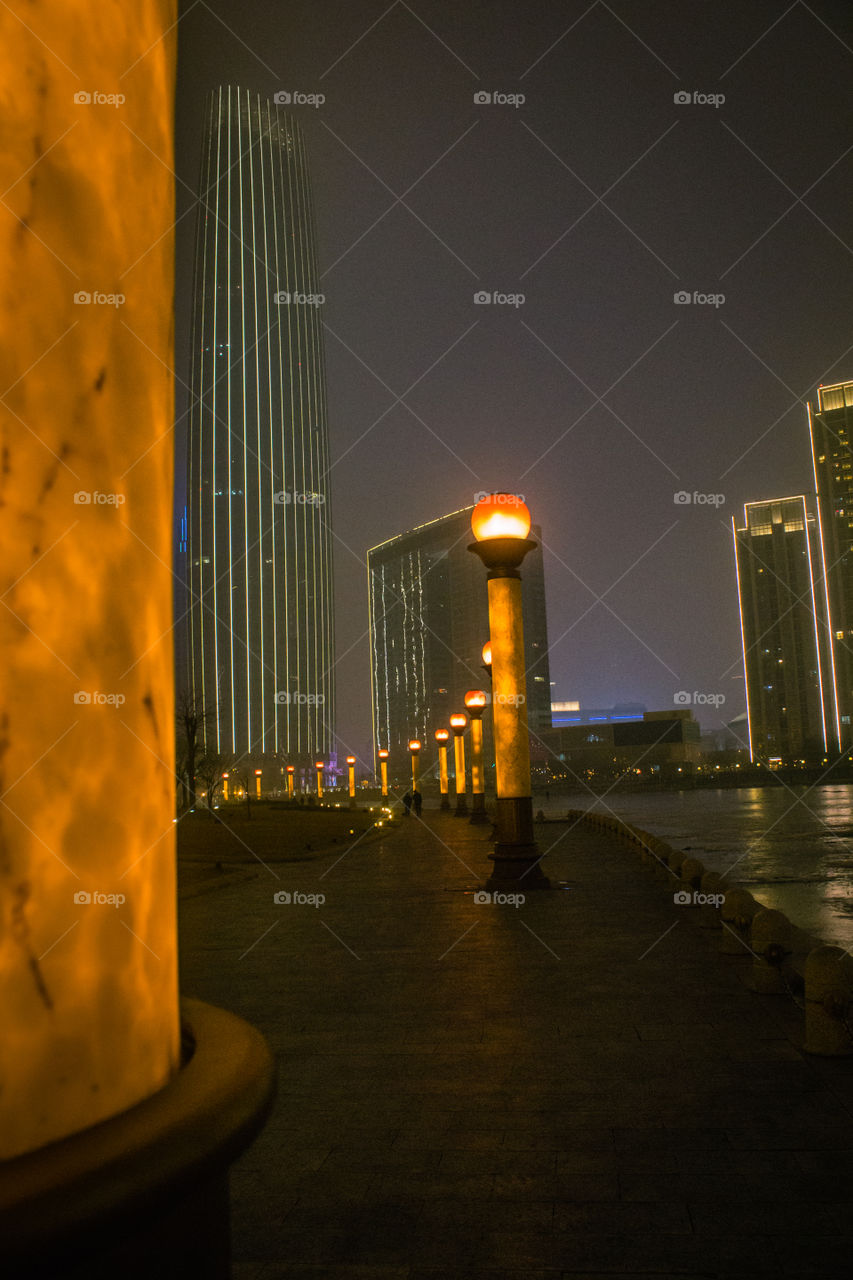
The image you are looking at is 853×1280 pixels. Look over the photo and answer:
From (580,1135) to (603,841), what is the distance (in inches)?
707

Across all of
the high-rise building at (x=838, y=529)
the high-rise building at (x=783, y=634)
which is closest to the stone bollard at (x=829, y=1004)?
the high-rise building at (x=838, y=529)

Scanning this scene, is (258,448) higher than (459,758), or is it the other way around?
(258,448)

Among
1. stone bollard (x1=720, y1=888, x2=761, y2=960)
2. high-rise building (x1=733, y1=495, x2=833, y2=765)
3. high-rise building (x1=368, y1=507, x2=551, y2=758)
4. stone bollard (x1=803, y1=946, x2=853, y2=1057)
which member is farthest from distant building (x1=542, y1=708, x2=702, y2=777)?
stone bollard (x1=803, y1=946, x2=853, y2=1057)

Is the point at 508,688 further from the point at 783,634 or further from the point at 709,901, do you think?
the point at 783,634

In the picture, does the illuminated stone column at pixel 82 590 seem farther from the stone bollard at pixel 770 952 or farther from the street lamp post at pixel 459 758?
the street lamp post at pixel 459 758

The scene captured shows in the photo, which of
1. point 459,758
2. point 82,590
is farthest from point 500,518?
point 459,758

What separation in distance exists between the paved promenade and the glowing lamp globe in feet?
16.9

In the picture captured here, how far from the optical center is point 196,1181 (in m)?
1.06

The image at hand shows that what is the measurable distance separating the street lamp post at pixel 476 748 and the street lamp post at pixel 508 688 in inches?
653

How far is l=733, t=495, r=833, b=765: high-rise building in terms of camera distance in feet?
445

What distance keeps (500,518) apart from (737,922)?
597 centimetres

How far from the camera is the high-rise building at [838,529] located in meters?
119

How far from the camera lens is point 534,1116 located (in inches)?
148

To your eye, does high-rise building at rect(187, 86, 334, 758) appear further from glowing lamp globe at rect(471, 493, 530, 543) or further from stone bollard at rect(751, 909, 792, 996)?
stone bollard at rect(751, 909, 792, 996)
